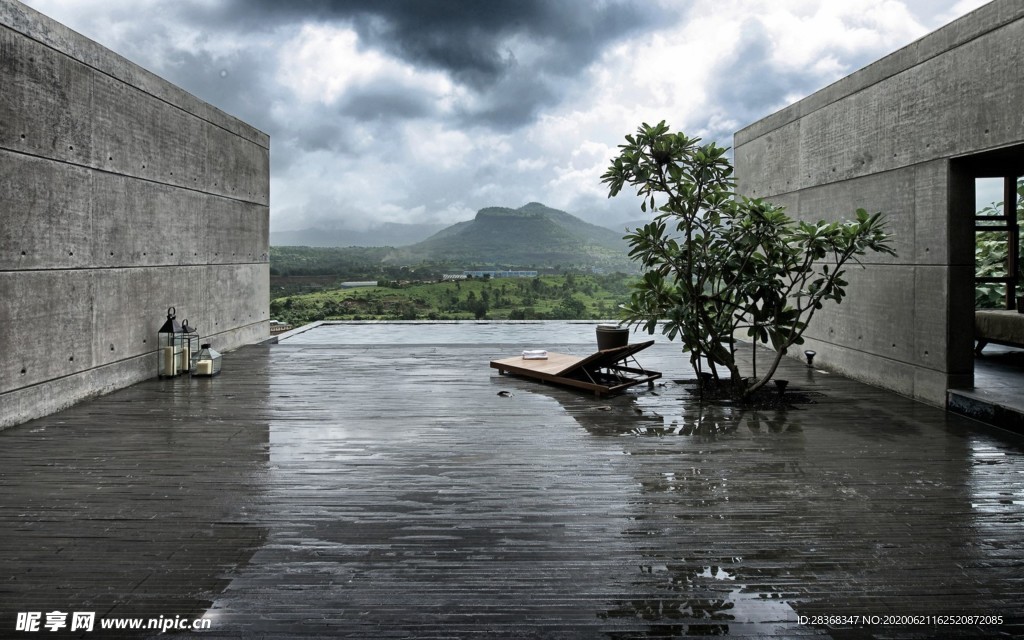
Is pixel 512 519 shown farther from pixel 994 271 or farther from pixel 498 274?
pixel 498 274

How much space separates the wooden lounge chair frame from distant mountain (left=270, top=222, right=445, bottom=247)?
18.2 feet

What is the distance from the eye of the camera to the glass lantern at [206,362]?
21.2 feet

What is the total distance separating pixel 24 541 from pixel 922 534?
11.5 feet

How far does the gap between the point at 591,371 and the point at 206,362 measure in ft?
11.8

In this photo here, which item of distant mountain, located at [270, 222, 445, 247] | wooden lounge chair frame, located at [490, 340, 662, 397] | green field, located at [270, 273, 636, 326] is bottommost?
wooden lounge chair frame, located at [490, 340, 662, 397]

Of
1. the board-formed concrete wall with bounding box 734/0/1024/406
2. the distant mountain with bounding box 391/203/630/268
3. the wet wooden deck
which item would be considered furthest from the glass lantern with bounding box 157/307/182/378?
the distant mountain with bounding box 391/203/630/268

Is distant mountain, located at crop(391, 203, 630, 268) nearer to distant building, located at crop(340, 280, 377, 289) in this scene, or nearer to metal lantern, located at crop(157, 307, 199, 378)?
distant building, located at crop(340, 280, 377, 289)

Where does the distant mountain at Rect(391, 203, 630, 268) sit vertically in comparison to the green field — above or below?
above

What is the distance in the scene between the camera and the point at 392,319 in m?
12.5

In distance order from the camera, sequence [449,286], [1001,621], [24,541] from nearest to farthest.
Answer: [1001,621]
[24,541]
[449,286]

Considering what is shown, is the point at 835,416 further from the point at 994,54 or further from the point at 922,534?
the point at 994,54

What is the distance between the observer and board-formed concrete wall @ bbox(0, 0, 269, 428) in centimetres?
462

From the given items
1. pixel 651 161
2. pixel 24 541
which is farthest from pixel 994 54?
pixel 24 541

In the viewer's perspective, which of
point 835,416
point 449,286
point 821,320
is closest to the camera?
point 835,416
